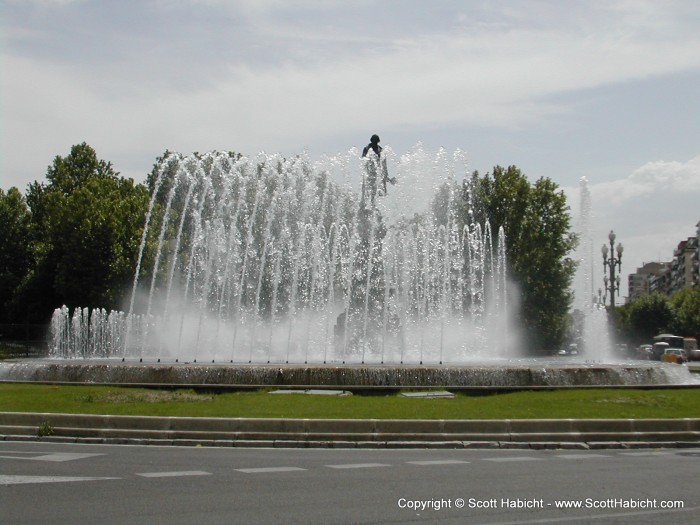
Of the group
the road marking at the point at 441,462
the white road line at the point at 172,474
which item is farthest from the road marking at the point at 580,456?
the white road line at the point at 172,474

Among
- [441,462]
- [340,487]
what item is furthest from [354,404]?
[340,487]

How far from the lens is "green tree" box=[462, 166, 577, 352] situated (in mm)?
60844

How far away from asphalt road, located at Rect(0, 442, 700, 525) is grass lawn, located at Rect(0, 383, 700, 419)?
261cm

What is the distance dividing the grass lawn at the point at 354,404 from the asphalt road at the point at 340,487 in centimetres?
261

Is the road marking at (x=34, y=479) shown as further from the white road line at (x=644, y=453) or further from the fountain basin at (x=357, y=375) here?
the fountain basin at (x=357, y=375)

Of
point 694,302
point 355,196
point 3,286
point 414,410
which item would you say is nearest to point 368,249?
point 355,196

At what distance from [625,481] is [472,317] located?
3837 cm

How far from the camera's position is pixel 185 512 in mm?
8836

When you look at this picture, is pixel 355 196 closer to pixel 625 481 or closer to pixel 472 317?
pixel 472 317

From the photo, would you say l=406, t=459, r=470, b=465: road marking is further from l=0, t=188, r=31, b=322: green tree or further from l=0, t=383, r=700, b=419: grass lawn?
l=0, t=188, r=31, b=322: green tree

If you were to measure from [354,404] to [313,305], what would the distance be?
2769 centimetres

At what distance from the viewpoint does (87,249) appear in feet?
177

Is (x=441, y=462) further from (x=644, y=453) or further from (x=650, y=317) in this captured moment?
(x=650, y=317)

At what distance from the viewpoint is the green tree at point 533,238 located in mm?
60844
